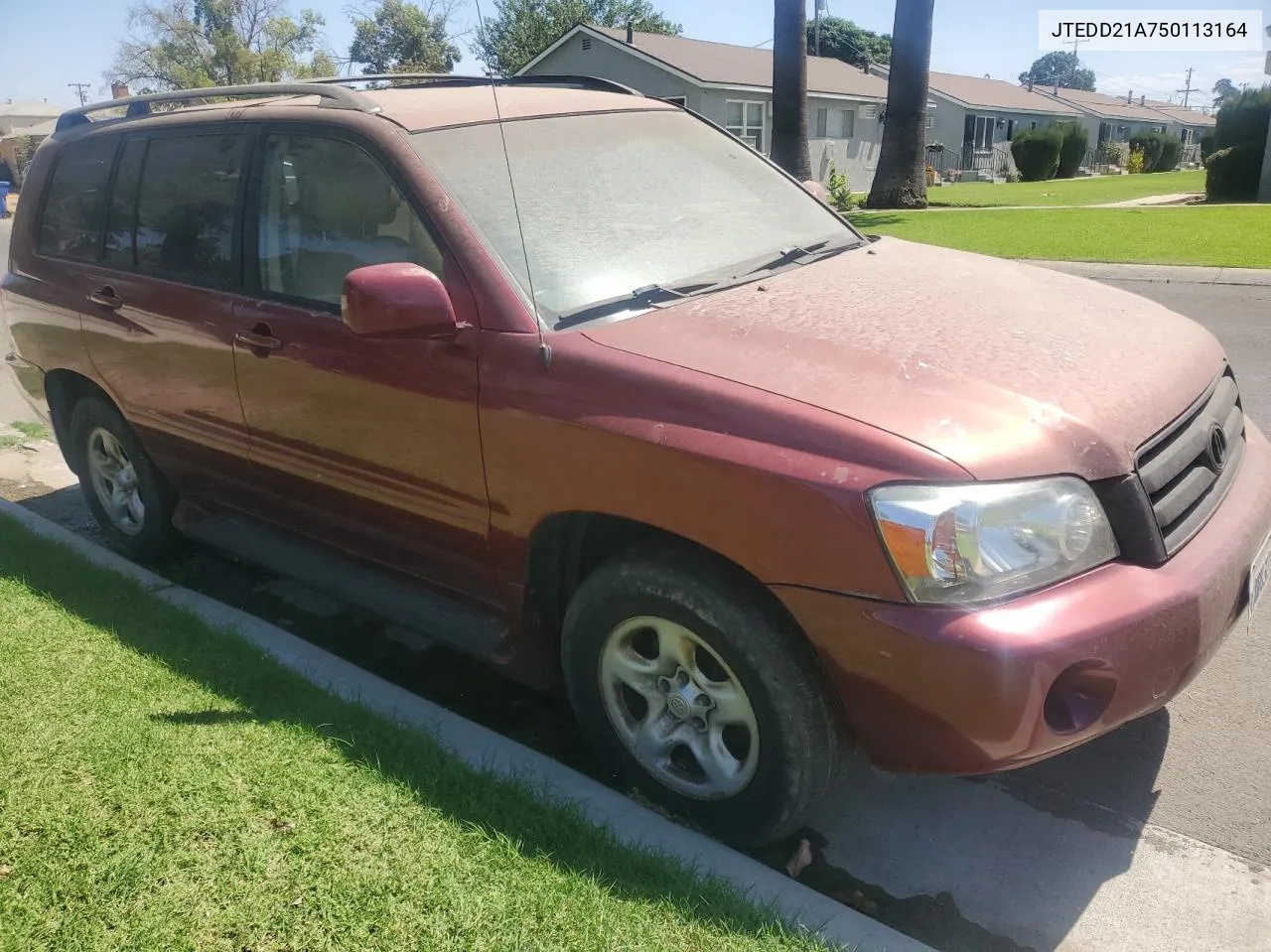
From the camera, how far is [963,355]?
8.70 ft

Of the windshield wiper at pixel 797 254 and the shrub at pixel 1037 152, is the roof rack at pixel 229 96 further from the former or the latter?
the shrub at pixel 1037 152

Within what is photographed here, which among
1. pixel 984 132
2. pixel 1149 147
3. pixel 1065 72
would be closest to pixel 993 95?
pixel 984 132

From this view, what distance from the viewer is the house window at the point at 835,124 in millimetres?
37438

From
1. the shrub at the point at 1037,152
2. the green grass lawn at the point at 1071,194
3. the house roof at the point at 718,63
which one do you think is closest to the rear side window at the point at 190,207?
the green grass lawn at the point at 1071,194

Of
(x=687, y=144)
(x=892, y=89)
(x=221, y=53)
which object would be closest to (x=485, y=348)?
(x=687, y=144)

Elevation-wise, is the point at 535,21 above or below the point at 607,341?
above

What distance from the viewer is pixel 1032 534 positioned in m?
2.29

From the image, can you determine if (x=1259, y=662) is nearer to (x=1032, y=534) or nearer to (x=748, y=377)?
(x=1032, y=534)

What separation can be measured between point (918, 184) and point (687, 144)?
735 inches

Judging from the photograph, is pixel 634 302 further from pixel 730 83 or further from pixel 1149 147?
pixel 1149 147

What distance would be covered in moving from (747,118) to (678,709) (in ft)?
111

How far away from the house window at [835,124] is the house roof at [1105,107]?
24.1 meters

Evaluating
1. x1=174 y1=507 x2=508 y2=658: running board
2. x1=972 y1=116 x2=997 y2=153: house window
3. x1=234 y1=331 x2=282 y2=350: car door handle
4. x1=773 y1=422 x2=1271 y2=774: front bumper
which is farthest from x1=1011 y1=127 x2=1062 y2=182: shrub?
x1=773 y1=422 x2=1271 y2=774: front bumper

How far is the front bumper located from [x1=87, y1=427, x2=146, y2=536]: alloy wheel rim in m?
3.60
